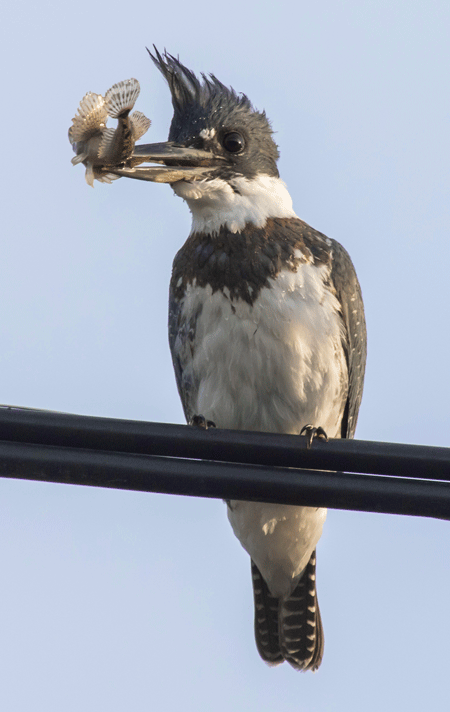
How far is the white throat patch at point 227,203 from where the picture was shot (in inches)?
149

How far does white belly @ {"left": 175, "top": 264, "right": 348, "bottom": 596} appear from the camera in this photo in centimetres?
369

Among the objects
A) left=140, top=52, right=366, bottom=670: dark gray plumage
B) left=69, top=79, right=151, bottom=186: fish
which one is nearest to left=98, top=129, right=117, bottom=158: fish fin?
left=69, top=79, right=151, bottom=186: fish

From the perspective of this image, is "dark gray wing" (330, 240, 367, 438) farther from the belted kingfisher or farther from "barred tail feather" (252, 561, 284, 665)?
"barred tail feather" (252, 561, 284, 665)

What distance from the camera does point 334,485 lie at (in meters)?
2.34

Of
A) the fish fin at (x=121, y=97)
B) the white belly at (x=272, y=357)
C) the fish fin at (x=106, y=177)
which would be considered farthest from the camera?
the white belly at (x=272, y=357)

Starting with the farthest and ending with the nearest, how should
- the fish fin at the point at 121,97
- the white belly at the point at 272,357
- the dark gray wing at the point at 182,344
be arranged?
1. the dark gray wing at the point at 182,344
2. the white belly at the point at 272,357
3. the fish fin at the point at 121,97

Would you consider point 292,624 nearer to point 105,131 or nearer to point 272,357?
point 272,357

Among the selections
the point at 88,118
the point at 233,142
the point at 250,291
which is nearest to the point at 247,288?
the point at 250,291

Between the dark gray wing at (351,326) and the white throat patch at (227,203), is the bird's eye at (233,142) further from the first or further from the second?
the dark gray wing at (351,326)

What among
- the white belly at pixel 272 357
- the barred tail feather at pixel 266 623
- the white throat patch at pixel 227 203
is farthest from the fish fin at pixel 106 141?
the barred tail feather at pixel 266 623

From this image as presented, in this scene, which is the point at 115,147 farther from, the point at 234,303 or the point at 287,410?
the point at 287,410

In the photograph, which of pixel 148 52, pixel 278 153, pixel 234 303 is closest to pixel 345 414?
pixel 234 303

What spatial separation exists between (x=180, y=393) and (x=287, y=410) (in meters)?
0.86

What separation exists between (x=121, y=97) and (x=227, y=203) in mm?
970
